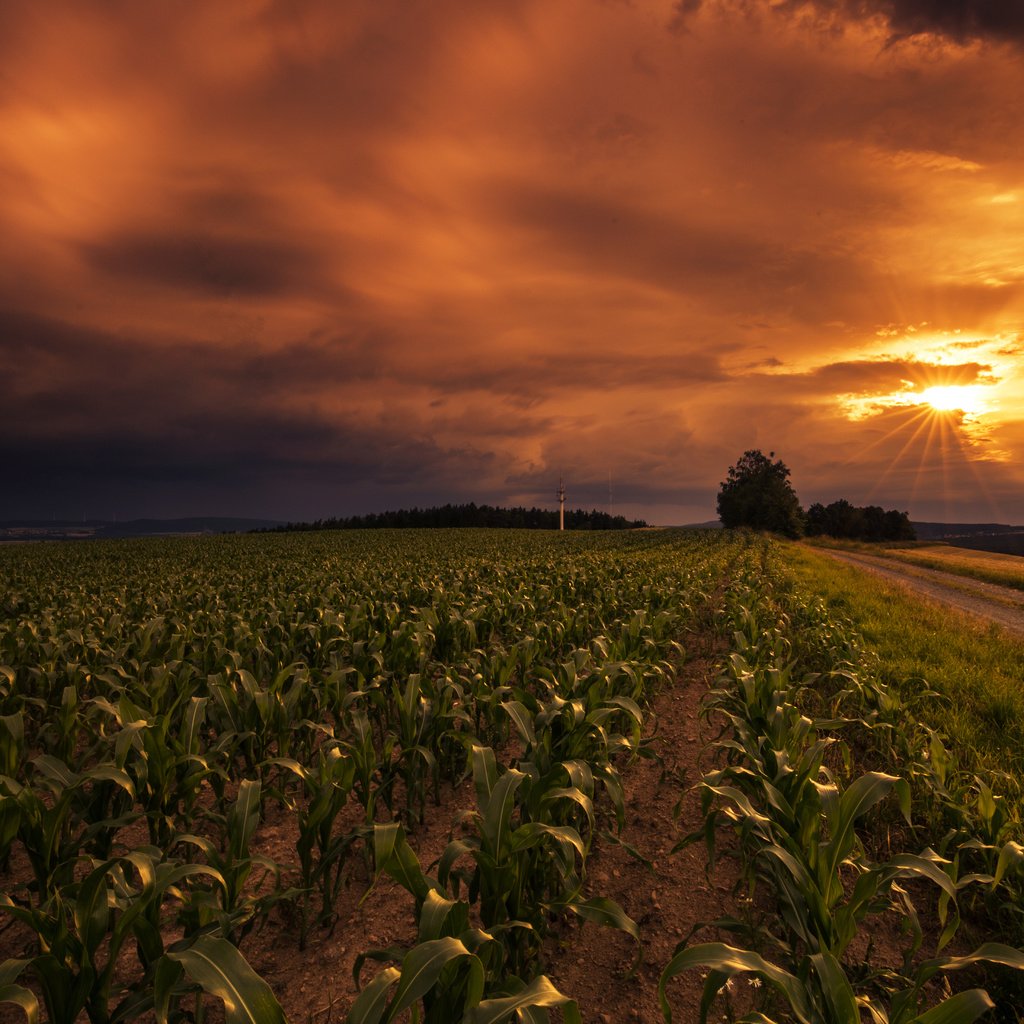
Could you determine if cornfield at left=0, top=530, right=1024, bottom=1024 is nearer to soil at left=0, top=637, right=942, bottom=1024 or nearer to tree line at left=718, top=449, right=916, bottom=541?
soil at left=0, top=637, right=942, bottom=1024

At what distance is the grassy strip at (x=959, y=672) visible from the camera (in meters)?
5.80

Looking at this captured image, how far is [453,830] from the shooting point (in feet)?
14.7

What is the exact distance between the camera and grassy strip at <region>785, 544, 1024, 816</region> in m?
5.80

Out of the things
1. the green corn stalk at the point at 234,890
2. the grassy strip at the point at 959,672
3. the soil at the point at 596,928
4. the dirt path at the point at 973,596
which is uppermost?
the green corn stalk at the point at 234,890

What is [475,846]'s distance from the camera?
292cm

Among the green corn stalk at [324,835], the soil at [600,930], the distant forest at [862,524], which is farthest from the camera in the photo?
the distant forest at [862,524]

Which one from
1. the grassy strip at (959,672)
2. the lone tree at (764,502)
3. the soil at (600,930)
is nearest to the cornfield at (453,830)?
the soil at (600,930)

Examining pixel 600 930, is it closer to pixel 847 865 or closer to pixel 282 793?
pixel 847 865

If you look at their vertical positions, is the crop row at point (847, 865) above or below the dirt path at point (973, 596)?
above

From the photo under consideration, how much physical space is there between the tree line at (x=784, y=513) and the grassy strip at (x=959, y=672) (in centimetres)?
7286

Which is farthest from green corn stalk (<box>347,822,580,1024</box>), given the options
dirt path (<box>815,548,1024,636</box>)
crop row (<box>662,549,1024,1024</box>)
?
dirt path (<box>815,548,1024,636</box>)

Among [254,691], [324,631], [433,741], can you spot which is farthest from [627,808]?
[324,631]

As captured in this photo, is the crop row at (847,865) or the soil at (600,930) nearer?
the crop row at (847,865)

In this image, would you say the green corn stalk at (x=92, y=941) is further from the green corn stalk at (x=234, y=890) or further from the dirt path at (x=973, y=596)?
the dirt path at (x=973, y=596)
